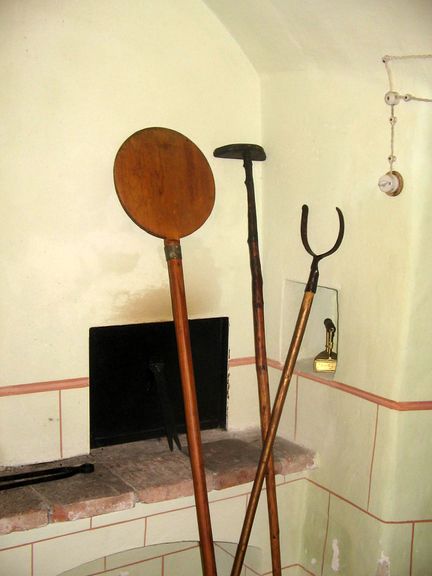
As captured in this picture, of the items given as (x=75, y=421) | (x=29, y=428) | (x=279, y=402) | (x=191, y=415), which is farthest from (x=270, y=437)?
(x=29, y=428)

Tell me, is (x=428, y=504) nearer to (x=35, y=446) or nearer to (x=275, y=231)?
(x=275, y=231)

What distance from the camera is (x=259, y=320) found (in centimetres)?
172

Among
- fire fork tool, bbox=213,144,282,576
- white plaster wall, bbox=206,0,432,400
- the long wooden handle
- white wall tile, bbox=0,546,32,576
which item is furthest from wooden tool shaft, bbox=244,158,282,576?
white wall tile, bbox=0,546,32,576

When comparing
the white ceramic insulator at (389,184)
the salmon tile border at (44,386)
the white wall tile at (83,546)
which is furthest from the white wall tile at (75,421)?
the white ceramic insulator at (389,184)

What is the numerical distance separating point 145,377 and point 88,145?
69cm

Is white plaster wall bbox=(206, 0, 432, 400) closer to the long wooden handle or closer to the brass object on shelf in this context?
the brass object on shelf

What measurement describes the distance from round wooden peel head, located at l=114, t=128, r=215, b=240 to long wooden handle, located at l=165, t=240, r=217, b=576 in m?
0.09

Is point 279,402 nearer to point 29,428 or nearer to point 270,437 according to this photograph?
point 270,437

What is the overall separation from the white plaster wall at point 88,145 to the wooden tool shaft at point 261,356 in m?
0.10

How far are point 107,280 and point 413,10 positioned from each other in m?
1.01

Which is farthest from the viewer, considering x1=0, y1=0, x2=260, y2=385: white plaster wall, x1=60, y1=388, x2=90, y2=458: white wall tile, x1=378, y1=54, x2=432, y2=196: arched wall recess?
x1=60, y1=388, x2=90, y2=458: white wall tile

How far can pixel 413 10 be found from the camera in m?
1.22

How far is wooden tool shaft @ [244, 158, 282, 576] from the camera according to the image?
165 centimetres

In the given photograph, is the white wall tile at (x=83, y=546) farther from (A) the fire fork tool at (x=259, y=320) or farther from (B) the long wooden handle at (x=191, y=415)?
(A) the fire fork tool at (x=259, y=320)
